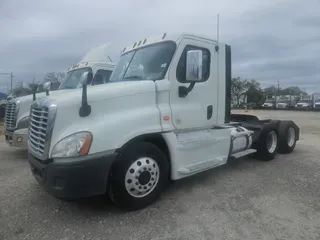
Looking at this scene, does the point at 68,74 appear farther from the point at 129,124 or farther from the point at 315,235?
the point at 315,235

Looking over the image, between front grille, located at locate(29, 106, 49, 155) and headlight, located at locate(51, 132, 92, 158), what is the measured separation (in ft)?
0.81

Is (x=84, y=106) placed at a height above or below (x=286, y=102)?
above

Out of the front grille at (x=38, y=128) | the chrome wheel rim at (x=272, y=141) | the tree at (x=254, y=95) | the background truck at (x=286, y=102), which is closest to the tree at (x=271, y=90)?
the tree at (x=254, y=95)

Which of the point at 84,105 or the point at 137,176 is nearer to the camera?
the point at 84,105

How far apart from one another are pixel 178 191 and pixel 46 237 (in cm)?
215

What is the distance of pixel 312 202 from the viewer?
418 cm

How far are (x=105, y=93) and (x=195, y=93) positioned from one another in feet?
5.37

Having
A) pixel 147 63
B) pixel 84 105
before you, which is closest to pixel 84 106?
pixel 84 105

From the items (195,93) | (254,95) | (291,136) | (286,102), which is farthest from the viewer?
(254,95)

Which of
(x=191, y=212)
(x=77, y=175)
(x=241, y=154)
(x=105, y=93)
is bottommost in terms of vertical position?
(x=191, y=212)

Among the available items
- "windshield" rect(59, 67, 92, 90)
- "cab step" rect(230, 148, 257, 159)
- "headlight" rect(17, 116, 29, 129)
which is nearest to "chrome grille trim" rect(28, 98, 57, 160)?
"headlight" rect(17, 116, 29, 129)

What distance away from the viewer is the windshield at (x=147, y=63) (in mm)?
4359

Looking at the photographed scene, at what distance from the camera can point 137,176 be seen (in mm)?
3781

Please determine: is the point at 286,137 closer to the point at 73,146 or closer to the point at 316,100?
the point at 73,146
